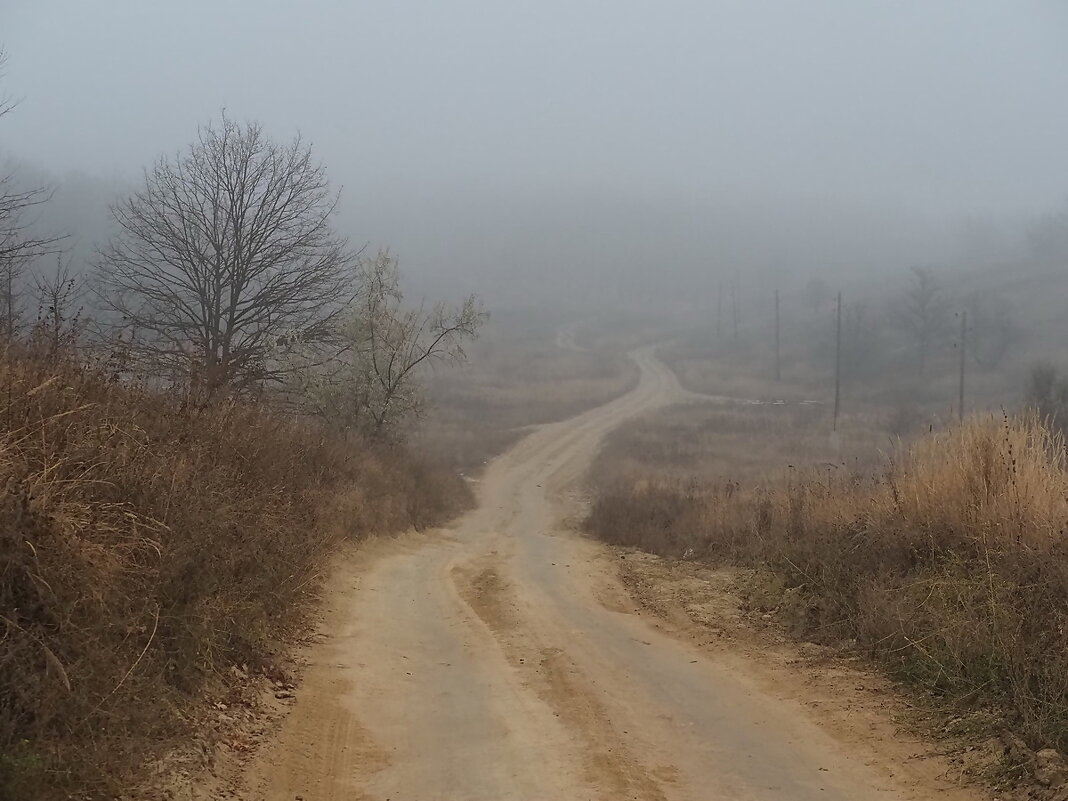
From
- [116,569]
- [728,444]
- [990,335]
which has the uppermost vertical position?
[990,335]

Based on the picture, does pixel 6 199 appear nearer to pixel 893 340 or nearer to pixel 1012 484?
pixel 1012 484

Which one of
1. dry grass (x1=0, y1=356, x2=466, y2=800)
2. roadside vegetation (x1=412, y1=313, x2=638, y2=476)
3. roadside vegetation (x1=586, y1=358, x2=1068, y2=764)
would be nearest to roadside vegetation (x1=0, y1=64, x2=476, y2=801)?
dry grass (x1=0, y1=356, x2=466, y2=800)

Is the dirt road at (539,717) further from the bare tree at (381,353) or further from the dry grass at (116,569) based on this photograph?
the bare tree at (381,353)

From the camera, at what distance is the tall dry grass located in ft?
18.2

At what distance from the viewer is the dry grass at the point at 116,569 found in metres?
3.46

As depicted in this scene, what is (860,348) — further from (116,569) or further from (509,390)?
(116,569)

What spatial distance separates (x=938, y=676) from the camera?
605 centimetres

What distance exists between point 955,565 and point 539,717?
432 cm

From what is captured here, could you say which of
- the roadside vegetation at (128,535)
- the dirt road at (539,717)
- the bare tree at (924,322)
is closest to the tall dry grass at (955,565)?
the dirt road at (539,717)

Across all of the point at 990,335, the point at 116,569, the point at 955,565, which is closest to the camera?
the point at 116,569

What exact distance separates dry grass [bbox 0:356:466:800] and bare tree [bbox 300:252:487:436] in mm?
18042

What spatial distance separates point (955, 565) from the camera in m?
7.18

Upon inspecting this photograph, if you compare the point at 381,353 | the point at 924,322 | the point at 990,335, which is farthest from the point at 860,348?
the point at 381,353

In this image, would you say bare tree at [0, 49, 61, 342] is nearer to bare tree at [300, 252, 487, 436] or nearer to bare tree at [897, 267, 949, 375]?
bare tree at [300, 252, 487, 436]
